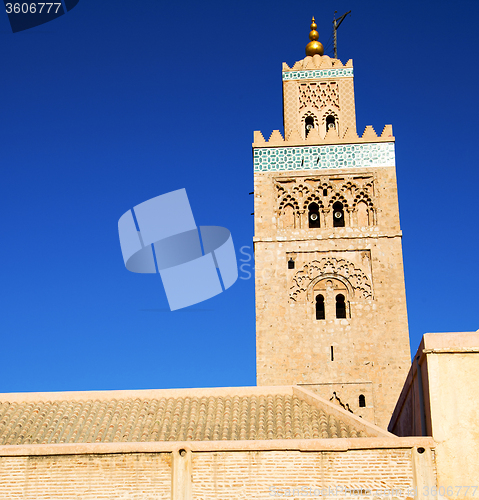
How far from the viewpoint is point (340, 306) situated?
65.1ft

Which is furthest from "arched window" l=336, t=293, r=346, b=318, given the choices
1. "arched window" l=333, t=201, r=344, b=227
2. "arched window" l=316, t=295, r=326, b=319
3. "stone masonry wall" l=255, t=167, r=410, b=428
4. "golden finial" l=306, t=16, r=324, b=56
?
"golden finial" l=306, t=16, r=324, b=56

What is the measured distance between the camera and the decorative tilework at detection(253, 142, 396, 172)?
21.0 meters

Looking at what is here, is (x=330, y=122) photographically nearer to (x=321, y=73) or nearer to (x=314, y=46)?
(x=321, y=73)

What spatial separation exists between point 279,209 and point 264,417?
8.89 meters

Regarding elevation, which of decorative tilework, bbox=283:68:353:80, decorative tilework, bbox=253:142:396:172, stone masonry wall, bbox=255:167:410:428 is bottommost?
stone masonry wall, bbox=255:167:410:428

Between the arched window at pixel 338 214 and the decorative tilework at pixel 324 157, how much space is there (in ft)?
3.70

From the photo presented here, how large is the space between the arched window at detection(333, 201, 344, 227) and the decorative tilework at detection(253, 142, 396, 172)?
113 cm

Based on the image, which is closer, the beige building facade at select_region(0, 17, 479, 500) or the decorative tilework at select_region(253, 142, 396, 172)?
the beige building facade at select_region(0, 17, 479, 500)

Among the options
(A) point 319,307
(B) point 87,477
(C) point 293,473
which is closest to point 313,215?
(A) point 319,307

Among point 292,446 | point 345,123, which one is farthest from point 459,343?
point 345,123

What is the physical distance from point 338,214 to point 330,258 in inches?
55.6

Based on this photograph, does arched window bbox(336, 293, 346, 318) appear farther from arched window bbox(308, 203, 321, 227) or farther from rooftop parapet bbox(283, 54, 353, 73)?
rooftop parapet bbox(283, 54, 353, 73)

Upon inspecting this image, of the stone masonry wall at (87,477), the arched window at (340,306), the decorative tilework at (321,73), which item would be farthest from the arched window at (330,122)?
the stone masonry wall at (87,477)

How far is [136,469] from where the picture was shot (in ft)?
36.8
